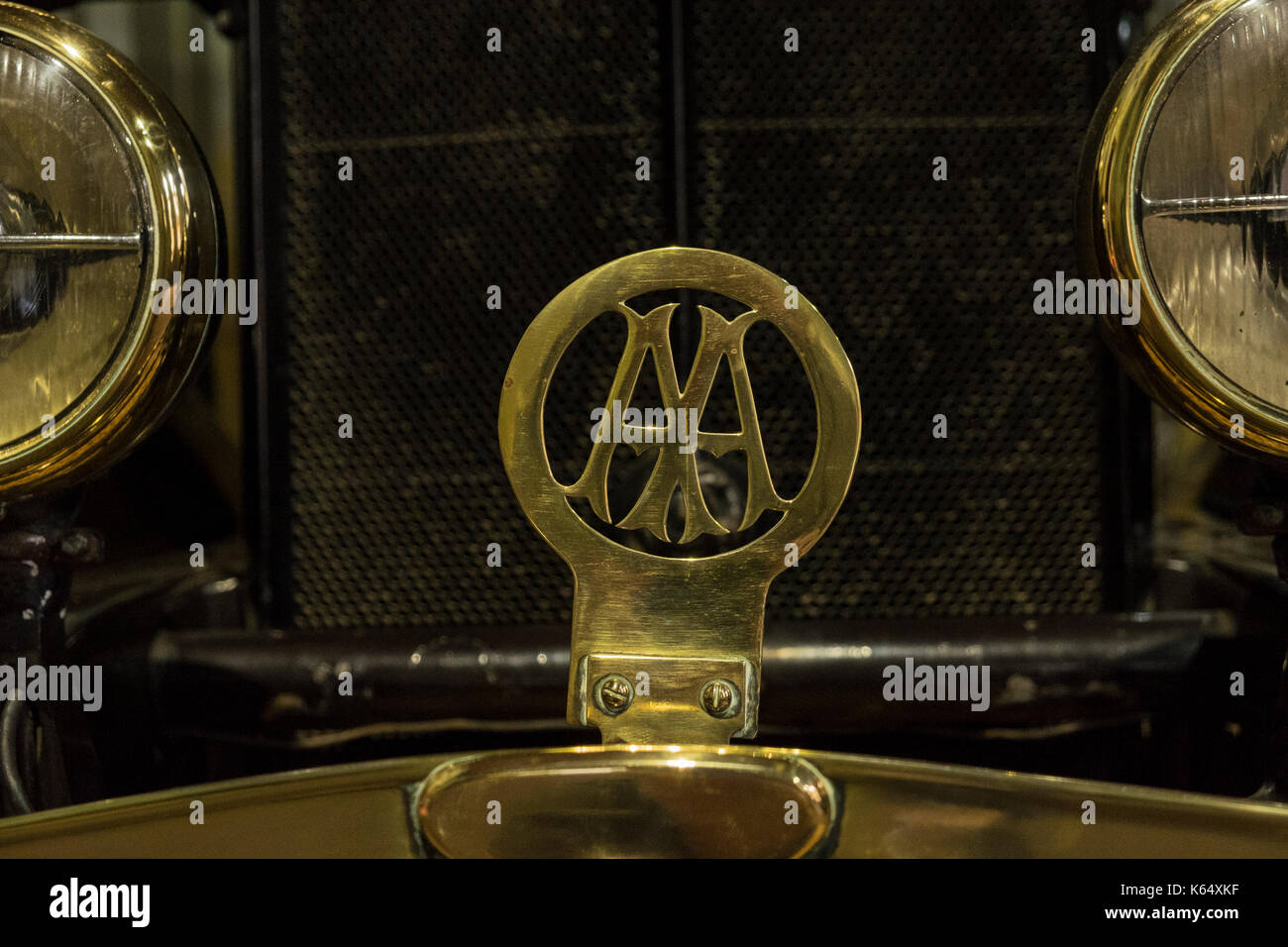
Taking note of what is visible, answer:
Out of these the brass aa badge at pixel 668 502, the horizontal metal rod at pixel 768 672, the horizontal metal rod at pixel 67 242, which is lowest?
the horizontal metal rod at pixel 768 672

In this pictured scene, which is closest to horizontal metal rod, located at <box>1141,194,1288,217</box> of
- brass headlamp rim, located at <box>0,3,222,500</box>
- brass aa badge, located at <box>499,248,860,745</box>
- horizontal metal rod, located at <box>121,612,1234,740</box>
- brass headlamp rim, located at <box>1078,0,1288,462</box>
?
brass headlamp rim, located at <box>1078,0,1288,462</box>

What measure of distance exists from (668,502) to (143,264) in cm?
36

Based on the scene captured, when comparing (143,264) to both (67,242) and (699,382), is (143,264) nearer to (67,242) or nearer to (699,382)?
(67,242)

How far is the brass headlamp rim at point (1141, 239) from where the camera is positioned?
642 mm

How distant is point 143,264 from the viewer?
0.67m

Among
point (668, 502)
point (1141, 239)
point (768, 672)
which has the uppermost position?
point (1141, 239)

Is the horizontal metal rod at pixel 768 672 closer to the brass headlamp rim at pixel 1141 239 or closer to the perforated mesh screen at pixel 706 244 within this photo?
the perforated mesh screen at pixel 706 244

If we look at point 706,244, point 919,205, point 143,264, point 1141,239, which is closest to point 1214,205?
point 1141,239

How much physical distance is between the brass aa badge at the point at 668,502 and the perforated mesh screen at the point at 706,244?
0.88 feet

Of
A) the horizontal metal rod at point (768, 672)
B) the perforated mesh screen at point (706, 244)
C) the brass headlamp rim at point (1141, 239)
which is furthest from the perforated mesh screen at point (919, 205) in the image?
the brass headlamp rim at point (1141, 239)

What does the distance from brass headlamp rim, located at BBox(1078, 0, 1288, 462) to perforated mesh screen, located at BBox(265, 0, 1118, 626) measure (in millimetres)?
228

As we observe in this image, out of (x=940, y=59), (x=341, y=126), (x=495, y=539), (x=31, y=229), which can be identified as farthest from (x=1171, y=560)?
(x=31, y=229)

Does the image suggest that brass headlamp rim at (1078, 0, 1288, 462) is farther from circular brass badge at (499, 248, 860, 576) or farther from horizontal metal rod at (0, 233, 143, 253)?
horizontal metal rod at (0, 233, 143, 253)
